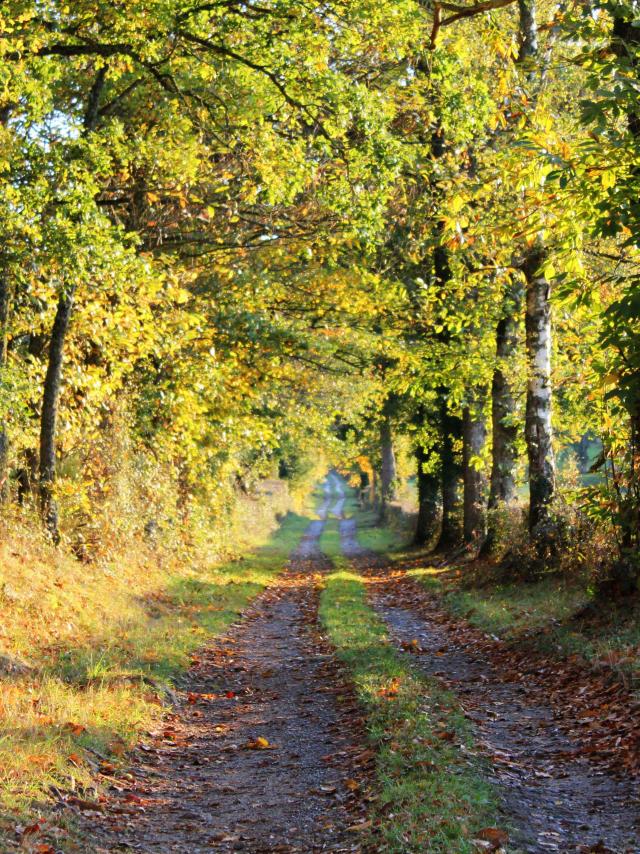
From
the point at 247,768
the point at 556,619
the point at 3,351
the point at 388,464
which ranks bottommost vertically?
the point at 247,768

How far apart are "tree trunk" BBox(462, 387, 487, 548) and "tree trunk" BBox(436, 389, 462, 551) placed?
97.3 inches

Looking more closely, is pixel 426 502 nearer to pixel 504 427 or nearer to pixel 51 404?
pixel 504 427

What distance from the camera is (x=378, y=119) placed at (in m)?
12.4

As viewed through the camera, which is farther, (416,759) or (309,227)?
(309,227)

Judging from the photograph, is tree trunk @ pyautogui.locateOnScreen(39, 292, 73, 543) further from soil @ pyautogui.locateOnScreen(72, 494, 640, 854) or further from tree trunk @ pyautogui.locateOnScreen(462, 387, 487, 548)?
tree trunk @ pyautogui.locateOnScreen(462, 387, 487, 548)

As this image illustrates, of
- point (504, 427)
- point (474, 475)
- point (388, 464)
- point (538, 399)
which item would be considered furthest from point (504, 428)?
point (388, 464)

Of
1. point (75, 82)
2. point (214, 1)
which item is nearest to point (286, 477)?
point (75, 82)

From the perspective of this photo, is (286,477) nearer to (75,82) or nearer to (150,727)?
(75,82)

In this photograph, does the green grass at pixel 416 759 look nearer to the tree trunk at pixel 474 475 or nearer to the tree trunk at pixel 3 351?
the tree trunk at pixel 3 351

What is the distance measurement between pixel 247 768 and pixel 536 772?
2519 mm

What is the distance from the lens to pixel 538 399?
52.4 ft

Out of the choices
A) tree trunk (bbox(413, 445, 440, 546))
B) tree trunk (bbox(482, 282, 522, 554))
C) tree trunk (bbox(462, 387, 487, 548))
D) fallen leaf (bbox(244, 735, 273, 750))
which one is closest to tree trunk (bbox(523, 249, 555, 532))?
tree trunk (bbox(482, 282, 522, 554))

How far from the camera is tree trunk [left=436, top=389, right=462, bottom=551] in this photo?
26.3 meters

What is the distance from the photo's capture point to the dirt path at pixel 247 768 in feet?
19.5
